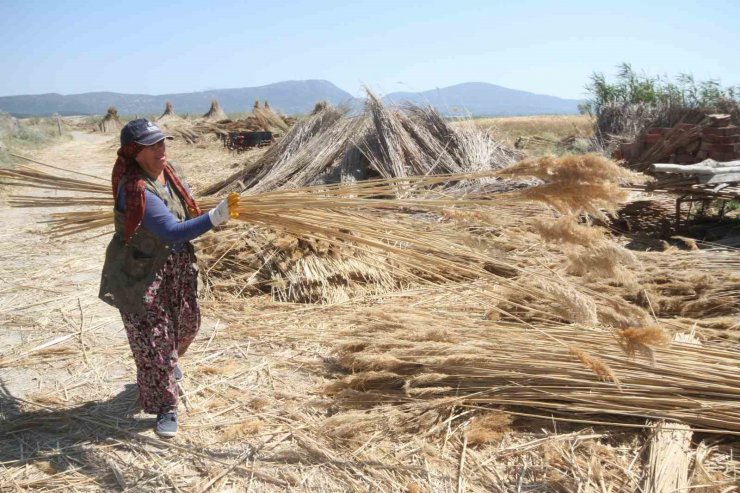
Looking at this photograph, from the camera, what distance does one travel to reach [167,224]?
6.59ft

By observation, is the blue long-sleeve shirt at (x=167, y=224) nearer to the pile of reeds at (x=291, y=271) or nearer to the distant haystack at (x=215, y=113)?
the pile of reeds at (x=291, y=271)

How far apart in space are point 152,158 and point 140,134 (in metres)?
0.10

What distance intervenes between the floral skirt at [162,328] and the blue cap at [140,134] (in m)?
0.49

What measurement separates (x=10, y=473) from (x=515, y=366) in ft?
6.70

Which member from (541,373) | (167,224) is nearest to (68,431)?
(167,224)

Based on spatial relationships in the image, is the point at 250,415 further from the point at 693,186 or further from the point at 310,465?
the point at 693,186

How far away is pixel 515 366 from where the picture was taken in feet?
7.63

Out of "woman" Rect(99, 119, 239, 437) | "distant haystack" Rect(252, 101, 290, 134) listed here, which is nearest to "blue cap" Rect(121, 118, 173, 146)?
"woman" Rect(99, 119, 239, 437)

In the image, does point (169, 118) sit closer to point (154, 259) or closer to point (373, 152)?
point (373, 152)

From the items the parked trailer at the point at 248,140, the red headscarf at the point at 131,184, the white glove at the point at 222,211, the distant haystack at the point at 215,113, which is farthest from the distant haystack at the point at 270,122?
the white glove at the point at 222,211

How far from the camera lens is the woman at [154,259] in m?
2.01

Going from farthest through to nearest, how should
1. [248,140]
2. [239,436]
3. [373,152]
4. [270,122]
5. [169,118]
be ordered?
[169,118]
[270,122]
[248,140]
[373,152]
[239,436]

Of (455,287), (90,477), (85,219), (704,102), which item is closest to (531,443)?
(455,287)

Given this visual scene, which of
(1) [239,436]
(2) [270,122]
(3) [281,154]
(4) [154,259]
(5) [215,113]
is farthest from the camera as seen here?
(5) [215,113]
